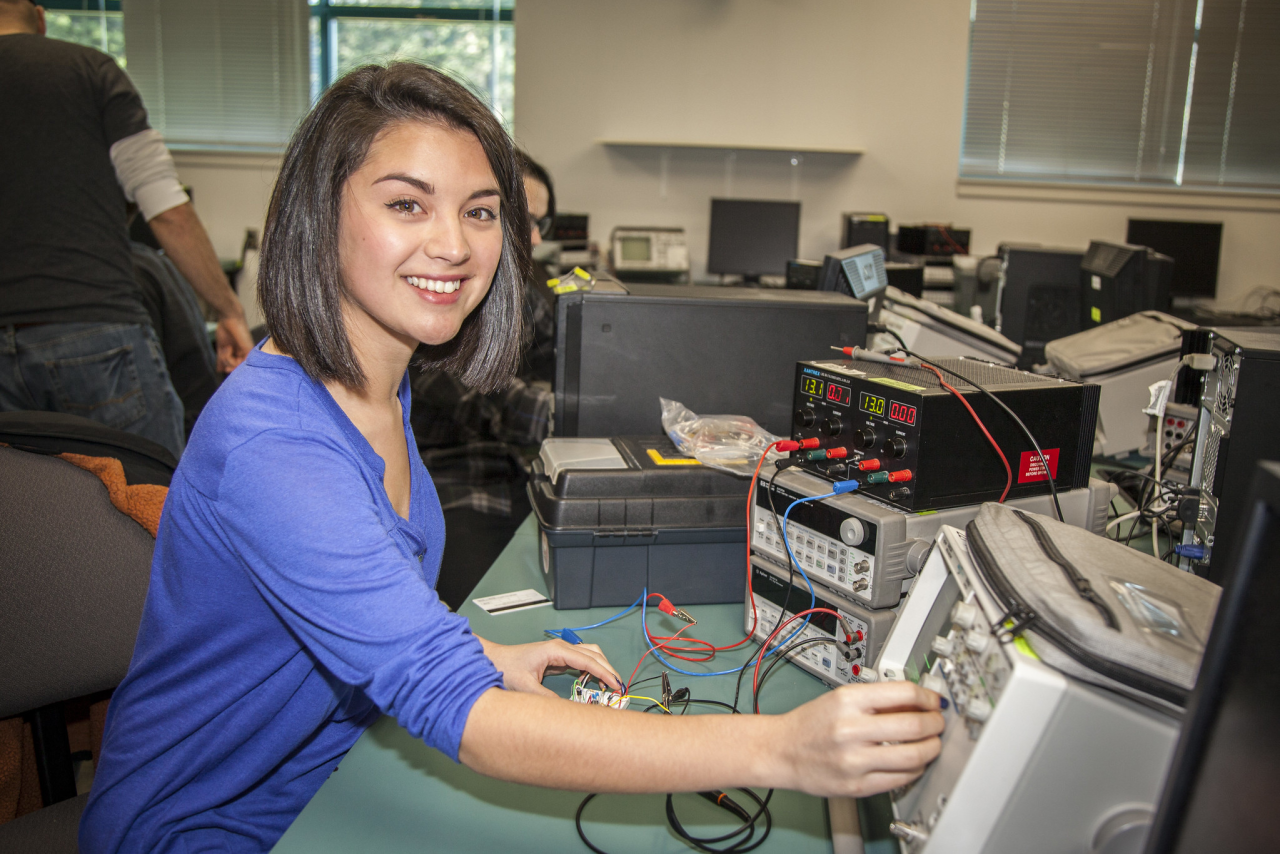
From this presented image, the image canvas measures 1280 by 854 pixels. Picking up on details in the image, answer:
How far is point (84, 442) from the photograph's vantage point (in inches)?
45.1

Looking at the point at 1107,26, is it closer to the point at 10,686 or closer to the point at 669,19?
the point at 669,19

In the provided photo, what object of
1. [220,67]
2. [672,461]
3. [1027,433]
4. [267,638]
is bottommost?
[267,638]

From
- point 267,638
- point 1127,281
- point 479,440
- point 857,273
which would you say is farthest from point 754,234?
point 267,638

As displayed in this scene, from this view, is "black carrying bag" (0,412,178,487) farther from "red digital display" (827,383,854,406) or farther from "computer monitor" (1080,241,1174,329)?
"computer monitor" (1080,241,1174,329)

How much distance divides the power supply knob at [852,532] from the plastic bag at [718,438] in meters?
0.25

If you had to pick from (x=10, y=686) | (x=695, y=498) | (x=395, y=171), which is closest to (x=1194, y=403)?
(x=695, y=498)

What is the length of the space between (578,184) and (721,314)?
12.6 ft

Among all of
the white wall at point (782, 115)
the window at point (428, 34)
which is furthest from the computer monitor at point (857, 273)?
the window at point (428, 34)

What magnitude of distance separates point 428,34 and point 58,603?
5012 millimetres

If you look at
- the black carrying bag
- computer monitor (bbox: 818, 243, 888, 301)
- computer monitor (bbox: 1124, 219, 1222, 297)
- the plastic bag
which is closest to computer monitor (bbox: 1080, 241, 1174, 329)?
computer monitor (bbox: 818, 243, 888, 301)

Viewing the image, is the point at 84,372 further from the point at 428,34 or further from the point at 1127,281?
the point at 428,34

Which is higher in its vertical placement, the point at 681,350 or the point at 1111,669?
the point at 681,350

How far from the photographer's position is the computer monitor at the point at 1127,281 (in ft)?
7.81

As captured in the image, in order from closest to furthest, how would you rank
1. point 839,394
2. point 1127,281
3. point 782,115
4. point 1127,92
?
1. point 839,394
2. point 1127,281
3. point 1127,92
4. point 782,115
